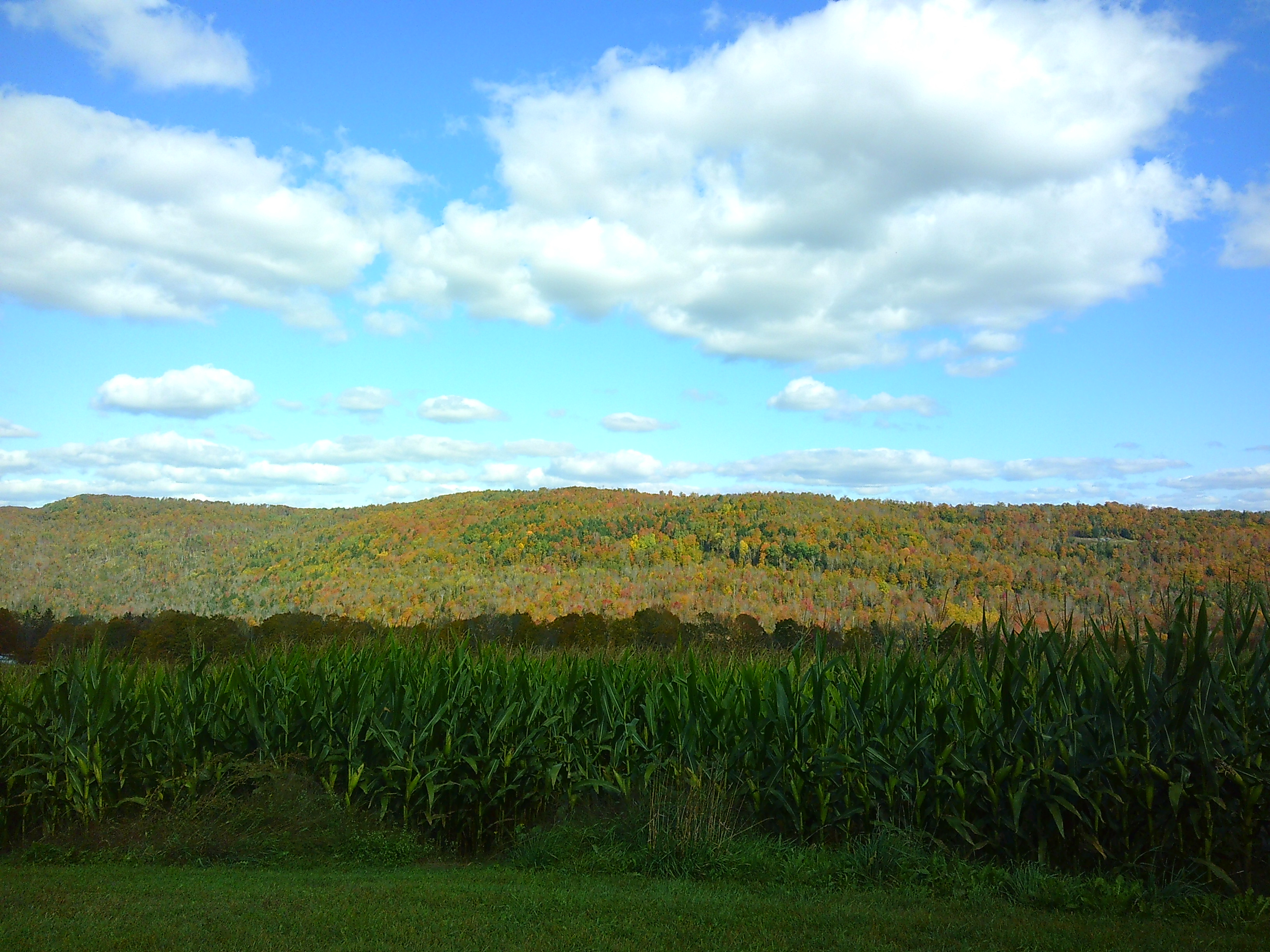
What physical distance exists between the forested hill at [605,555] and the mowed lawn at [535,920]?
2153cm

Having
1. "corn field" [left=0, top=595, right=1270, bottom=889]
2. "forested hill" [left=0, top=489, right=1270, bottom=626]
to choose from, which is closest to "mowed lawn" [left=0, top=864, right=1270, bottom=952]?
"corn field" [left=0, top=595, right=1270, bottom=889]

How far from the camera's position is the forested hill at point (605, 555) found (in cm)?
3572

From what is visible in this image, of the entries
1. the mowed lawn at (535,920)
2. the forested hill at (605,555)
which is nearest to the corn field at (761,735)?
the mowed lawn at (535,920)

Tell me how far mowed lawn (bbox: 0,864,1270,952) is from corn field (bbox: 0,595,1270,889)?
1.17m

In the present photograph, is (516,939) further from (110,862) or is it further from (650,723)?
(110,862)

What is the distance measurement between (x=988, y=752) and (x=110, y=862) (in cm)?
785

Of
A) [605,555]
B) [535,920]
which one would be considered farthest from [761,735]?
[605,555]

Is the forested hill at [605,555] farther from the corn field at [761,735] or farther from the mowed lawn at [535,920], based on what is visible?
the mowed lawn at [535,920]

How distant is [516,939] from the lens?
5.25m

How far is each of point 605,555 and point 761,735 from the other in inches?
1641

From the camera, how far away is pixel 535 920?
564 centimetres

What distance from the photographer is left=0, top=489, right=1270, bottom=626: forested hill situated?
3572cm

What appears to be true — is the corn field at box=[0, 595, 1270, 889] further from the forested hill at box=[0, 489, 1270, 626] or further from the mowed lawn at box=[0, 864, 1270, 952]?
the forested hill at box=[0, 489, 1270, 626]

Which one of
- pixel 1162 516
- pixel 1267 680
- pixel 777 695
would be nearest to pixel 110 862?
pixel 777 695
